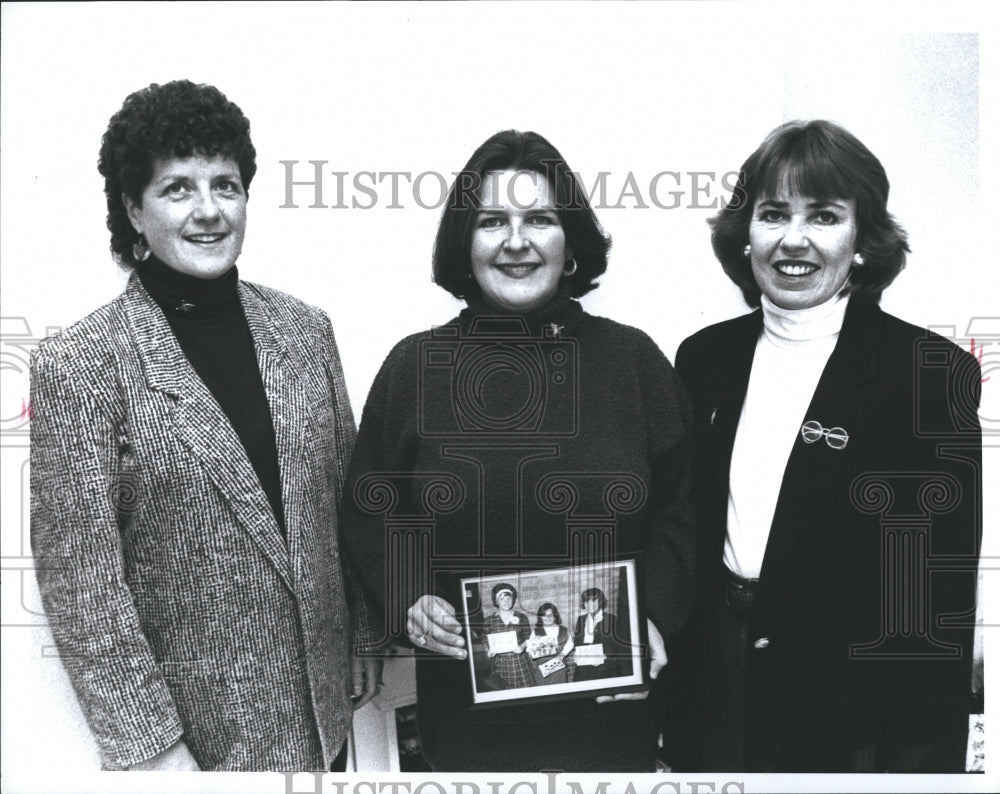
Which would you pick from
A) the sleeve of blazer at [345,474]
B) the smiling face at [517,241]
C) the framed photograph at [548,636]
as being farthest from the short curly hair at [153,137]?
the framed photograph at [548,636]

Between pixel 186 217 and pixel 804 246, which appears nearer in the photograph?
pixel 186 217

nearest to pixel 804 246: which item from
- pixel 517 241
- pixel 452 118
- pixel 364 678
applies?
pixel 517 241

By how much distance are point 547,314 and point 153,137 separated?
99 cm

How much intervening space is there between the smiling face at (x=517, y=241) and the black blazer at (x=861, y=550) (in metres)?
0.50

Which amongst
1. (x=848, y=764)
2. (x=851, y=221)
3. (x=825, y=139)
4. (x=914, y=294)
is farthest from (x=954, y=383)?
(x=848, y=764)

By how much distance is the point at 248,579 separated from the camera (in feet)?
8.02

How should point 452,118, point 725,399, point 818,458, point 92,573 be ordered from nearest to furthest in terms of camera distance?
point 92,573, point 818,458, point 725,399, point 452,118

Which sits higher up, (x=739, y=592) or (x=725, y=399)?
(x=725, y=399)

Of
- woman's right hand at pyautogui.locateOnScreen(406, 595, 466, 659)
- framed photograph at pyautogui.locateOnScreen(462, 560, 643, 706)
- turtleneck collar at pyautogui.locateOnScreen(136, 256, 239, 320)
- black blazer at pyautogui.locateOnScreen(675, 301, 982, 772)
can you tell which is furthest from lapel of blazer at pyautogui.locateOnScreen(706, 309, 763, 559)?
turtleneck collar at pyautogui.locateOnScreen(136, 256, 239, 320)

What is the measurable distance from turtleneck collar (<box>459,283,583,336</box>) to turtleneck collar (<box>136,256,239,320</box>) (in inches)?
23.4

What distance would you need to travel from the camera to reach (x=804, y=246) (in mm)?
2590

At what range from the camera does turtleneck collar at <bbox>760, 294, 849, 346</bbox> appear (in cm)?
262

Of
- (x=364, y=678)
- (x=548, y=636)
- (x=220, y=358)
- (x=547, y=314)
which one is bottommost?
(x=364, y=678)

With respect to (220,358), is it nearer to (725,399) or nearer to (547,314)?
(547,314)
